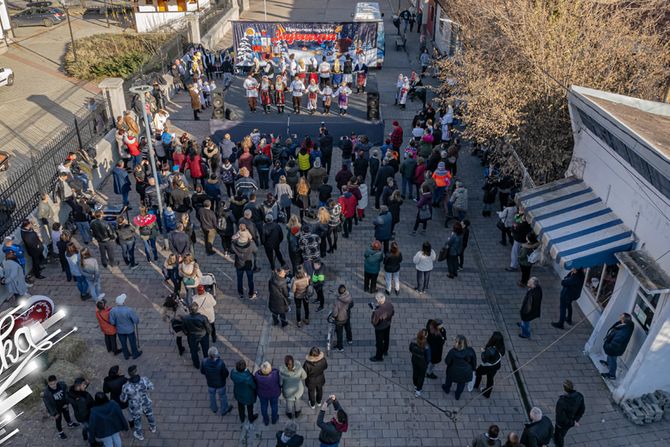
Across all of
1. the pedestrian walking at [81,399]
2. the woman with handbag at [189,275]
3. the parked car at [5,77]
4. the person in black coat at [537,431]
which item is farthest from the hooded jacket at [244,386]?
the parked car at [5,77]

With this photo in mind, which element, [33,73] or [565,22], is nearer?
[565,22]

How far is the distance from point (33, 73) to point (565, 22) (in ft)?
85.2

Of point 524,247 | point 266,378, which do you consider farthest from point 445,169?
point 266,378

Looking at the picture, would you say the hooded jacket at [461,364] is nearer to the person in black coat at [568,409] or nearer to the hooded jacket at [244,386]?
the person in black coat at [568,409]

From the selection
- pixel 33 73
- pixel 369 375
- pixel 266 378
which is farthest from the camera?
pixel 33 73

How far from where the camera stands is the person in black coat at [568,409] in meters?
8.35

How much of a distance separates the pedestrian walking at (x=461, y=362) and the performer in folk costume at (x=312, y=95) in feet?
47.8

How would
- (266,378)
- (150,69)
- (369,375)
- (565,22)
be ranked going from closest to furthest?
(266,378) < (369,375) < (565,22) < (150,69)

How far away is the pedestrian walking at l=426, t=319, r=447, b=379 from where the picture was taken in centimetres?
962

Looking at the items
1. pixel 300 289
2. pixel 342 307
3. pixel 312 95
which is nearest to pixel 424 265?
pixel 342 307

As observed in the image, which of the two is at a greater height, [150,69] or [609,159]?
[609,159]

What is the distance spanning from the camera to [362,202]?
577 inches

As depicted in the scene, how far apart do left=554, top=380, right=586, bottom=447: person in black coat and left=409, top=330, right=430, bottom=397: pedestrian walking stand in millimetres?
2082

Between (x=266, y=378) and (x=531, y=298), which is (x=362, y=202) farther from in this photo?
(x=266, y=378)
